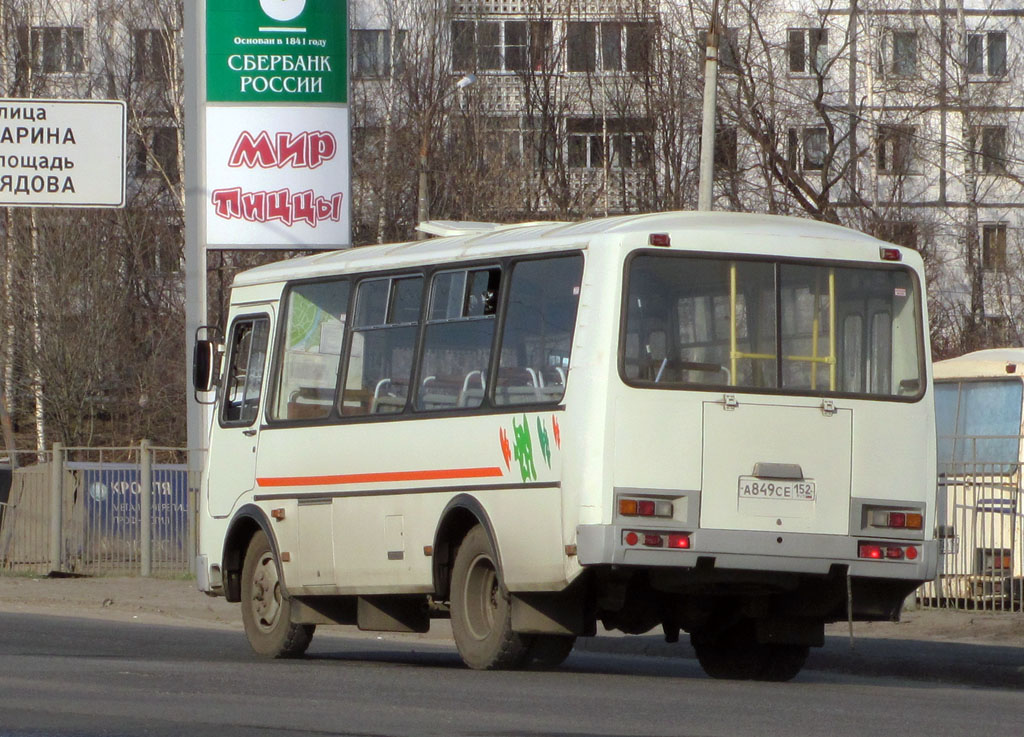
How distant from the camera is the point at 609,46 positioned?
155 feet

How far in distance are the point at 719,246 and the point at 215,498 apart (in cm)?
511

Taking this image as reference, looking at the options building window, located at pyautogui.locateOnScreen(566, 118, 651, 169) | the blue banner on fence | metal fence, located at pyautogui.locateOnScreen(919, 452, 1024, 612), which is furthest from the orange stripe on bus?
building window, located at pyautogui.locateOnScreen(566, 118, 651, 169)

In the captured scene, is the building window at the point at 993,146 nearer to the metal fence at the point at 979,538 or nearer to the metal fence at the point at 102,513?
the metal fence at the point at 102,513

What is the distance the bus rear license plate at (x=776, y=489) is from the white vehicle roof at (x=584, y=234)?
1.41 metres

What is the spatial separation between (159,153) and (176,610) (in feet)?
102

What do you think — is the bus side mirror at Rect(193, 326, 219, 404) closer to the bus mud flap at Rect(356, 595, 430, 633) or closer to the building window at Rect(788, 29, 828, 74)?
the bus mud flap at Rect(356, 595, 430, 633)

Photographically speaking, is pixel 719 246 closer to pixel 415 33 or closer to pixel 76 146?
pixel 76 146

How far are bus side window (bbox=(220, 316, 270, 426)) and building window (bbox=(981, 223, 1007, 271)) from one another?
116ft

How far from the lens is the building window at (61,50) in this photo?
49.5 m

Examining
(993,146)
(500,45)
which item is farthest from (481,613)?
(500,45)

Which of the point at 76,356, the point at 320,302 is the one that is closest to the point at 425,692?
the point at 320,302

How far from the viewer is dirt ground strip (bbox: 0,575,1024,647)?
16031 millimetres

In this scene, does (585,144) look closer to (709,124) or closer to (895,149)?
(895,149)

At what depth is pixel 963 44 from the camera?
4644 centimetres
